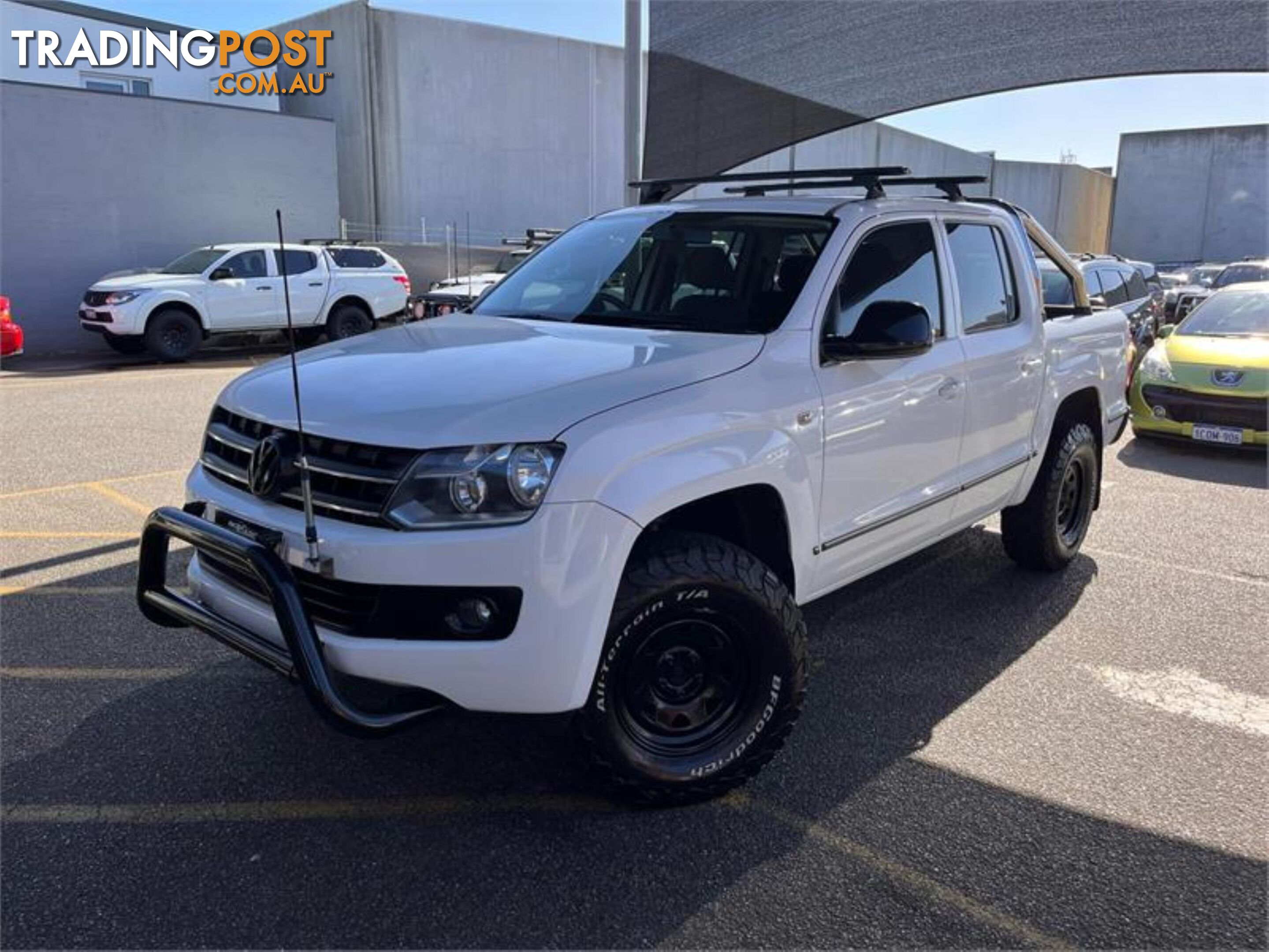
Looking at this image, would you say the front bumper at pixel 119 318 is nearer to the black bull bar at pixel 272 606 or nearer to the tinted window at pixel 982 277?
the black bull bar at pixel 272 606

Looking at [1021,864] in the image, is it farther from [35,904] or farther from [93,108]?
[93,108]

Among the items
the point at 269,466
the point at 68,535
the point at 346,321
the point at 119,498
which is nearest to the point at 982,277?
the point at 269,466

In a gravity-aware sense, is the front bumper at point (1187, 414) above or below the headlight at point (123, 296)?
below

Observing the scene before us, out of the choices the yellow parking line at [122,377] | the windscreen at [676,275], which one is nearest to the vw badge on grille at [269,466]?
the windscreen at [676,275]

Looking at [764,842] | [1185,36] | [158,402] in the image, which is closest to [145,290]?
[158,402]

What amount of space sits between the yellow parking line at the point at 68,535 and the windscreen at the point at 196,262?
36.3ft

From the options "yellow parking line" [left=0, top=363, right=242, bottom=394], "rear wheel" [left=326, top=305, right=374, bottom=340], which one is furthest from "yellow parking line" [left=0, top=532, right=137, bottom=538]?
"rear wheel" [left=326, top=305, right=374, bottom=340]

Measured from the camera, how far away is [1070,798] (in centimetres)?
328

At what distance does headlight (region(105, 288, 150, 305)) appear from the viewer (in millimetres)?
15250

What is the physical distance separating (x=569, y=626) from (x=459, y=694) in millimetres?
357

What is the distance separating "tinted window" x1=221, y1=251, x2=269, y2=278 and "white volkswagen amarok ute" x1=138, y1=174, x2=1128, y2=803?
1323 cm

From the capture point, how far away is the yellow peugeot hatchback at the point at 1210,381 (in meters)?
8.78

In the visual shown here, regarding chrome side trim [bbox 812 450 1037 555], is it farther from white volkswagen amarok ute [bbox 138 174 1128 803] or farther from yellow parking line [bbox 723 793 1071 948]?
yellow parking line [bbox 723 793 1071 948]

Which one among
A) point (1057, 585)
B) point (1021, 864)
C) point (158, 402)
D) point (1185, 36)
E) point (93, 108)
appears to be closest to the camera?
point (1021, 864)
